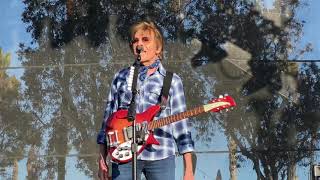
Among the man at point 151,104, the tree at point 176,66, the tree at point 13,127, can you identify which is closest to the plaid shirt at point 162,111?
the man at point 151,104

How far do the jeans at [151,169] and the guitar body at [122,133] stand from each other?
43 mm

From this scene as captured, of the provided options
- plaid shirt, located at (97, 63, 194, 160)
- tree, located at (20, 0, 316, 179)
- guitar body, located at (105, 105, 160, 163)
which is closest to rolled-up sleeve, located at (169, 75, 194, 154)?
plaid shirt, located at (97, 63, 194, 160)

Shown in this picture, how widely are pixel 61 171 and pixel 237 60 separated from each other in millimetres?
1813

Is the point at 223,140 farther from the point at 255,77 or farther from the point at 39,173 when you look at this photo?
the point at 39,173

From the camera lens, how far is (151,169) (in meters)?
2.94

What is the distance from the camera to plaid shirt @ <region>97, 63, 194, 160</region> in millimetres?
2939

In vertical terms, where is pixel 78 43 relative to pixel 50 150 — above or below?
above

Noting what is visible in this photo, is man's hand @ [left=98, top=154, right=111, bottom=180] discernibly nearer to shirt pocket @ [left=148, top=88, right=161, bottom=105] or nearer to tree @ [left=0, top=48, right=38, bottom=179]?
shirt pocket @ [left=148, top=88, right=161, bottom=105]

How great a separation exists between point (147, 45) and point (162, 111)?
0.32 metres

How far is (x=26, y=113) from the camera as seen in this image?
19.2 ft

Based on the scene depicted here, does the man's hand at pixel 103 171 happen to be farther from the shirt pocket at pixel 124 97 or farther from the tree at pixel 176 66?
the tree at pixel 176 66

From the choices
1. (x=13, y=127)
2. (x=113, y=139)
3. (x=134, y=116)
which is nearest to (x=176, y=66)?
(x=13, y=127)

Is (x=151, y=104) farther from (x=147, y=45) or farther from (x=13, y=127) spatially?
(x=13, y=127)

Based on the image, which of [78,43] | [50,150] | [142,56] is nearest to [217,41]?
[78,43]
